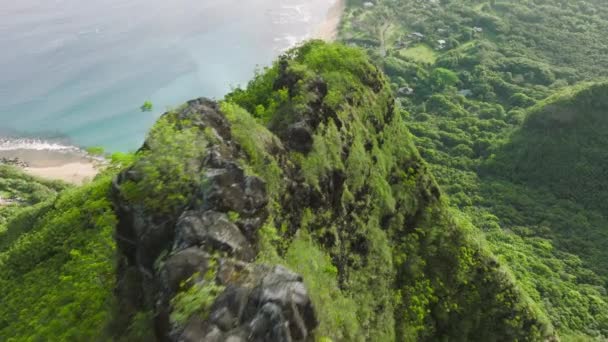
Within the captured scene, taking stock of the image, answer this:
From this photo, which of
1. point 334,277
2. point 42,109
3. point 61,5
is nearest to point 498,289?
point 334,277

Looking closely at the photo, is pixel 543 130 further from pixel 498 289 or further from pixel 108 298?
pixel 108 298

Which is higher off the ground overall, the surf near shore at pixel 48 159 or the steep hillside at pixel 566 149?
the surf near shore at pixel 48 159

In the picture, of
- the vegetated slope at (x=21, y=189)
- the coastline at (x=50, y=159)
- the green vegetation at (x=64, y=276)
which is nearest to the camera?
the green vegetation at (x=64, y=276)

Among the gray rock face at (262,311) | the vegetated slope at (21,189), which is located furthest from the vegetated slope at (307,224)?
the vegetated slope at (21,189)

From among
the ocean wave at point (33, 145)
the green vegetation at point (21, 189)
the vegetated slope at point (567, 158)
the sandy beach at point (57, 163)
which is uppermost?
the green vegetation at point (21, 189)

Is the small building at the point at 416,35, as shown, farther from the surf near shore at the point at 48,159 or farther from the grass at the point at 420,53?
the surf near shore at the point at 48,159

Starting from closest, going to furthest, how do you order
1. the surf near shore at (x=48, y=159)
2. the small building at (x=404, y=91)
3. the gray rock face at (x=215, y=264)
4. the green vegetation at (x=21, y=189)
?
the gray rock face at (x=215, y=264)
the green vegetation at (x=21, y=189)
the surf near shore at (x=48, y=159)
the small building at (x=404, y=91)

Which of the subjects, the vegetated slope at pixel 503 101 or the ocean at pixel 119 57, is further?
the ocean at pixel 119 57

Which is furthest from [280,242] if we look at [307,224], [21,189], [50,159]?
[50,159]
